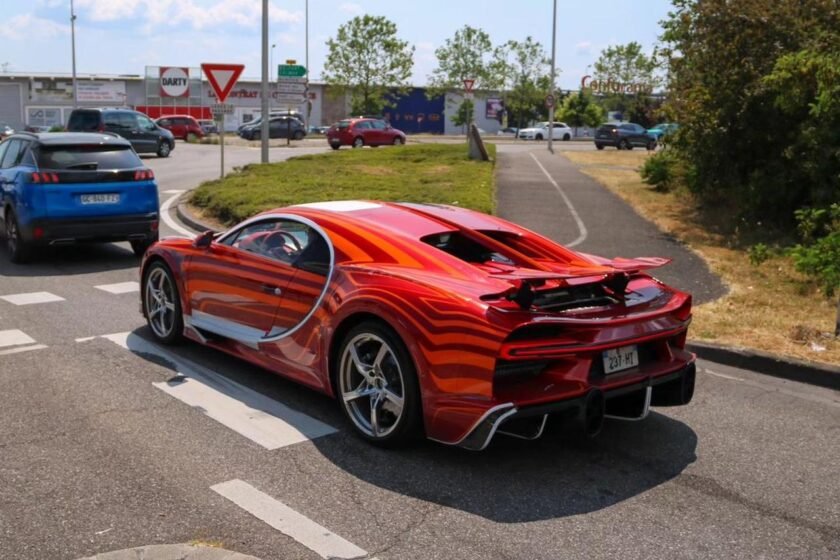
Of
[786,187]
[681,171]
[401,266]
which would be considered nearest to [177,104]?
[681,171]

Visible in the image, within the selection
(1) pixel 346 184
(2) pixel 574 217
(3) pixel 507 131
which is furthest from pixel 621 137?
(3) pixel 507 131

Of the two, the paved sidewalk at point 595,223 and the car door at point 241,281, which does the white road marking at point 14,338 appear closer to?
the car door at point 241,281

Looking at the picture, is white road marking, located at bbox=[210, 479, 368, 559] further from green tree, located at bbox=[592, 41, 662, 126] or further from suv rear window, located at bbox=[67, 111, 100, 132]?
green tree, located at bbox=[592, 41, 662, 126]

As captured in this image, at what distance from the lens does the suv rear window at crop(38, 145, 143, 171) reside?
A: 11.4 m

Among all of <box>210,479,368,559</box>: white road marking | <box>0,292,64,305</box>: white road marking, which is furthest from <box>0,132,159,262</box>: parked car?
<box>210,479,368,559</box>: white road marking

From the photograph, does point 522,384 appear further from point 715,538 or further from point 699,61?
Answer: point 699,61

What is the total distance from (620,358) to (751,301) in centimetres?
526

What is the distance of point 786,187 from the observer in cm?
1402

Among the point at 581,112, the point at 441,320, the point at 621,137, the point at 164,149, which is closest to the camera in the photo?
the point at 441,320

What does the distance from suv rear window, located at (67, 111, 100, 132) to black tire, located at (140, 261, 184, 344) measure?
27070 millimetres

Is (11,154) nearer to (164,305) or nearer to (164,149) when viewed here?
(164,305)

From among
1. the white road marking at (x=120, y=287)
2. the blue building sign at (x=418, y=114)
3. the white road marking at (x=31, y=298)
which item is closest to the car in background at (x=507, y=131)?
the blue building sign at (x=418, y=114)

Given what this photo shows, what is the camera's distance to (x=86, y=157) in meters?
11.6

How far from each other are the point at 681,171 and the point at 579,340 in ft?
49.8
